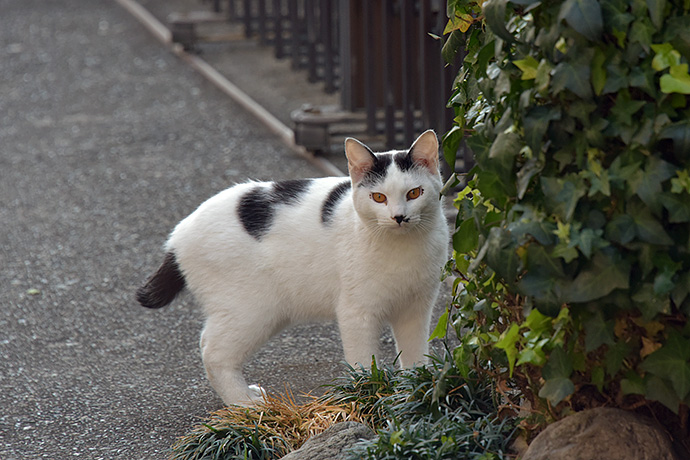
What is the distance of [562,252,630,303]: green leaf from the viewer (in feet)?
7.72

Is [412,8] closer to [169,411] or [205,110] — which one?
[205,110]

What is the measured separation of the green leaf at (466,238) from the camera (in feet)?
9.48

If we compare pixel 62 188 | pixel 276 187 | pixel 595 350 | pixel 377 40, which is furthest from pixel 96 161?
pixel 595 350

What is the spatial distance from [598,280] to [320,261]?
1579 millimetres

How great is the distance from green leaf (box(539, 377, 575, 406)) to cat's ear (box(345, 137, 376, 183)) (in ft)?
4.44

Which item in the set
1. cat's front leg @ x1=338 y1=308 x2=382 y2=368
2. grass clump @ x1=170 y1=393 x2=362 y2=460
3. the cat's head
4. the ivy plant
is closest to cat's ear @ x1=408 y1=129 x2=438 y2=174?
the cat's head

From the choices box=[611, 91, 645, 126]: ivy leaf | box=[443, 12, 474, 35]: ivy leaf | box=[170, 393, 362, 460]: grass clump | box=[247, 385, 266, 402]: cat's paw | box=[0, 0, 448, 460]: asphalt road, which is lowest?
box=[0, 0, 448, 460]: asphalt road

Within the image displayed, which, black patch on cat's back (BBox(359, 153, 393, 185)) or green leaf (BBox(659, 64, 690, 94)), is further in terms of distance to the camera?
black patch on cat's back (BBox(359, 153, 393, 185))

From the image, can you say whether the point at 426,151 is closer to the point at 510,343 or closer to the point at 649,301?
the point at 510,343

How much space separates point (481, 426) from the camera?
296 centimetres

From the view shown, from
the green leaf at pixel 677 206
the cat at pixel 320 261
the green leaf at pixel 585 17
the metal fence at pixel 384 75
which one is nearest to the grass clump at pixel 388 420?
the cat at pixel 320 261

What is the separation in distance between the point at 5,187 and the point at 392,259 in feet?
15.4

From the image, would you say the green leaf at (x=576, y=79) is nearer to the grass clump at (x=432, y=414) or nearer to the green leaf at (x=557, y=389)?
the green leaf at (x=557, y=389)

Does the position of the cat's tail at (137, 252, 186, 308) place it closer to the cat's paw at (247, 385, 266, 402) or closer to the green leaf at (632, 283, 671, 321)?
the cat's paw at (247, 385, 266, 402)
